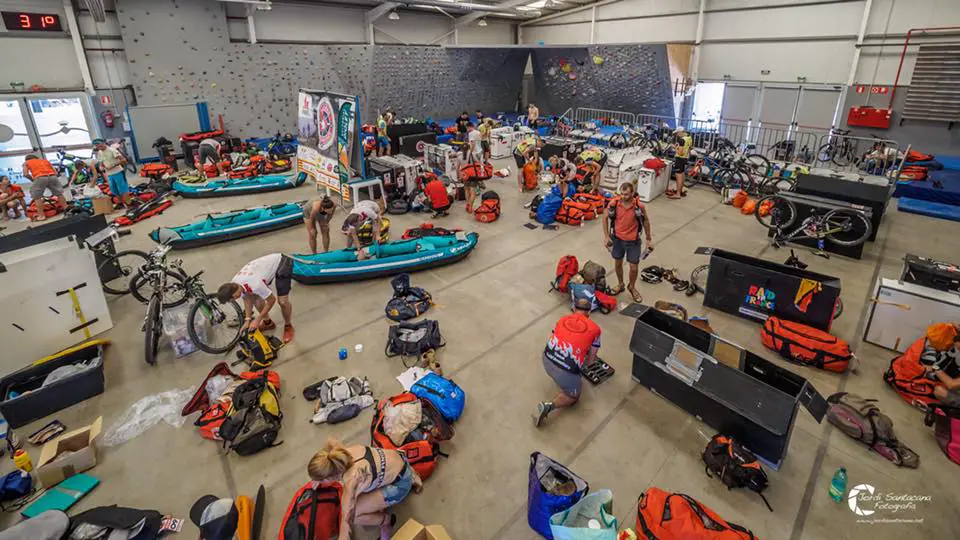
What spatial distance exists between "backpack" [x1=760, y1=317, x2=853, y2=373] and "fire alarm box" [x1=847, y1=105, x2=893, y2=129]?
1280 centimetres

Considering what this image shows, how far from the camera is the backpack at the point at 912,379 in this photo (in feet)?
16.4

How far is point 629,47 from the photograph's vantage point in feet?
56.9

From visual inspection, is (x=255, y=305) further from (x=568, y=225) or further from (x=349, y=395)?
(x=568, y=225)

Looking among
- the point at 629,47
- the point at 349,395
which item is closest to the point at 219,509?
the point at 349,395

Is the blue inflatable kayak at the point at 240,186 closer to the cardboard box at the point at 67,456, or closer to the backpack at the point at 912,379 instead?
the cardboard box at the point at 67,456

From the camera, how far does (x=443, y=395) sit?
489cm

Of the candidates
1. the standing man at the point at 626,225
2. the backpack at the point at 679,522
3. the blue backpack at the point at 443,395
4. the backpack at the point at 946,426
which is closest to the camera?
the backpack at the point at 679,522

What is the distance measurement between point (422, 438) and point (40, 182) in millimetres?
11978

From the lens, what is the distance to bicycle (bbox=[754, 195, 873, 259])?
331 inches

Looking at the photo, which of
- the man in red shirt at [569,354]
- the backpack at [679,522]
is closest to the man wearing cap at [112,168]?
the man in red shirt at [569,354]

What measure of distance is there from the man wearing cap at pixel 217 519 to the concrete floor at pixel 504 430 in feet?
0.68

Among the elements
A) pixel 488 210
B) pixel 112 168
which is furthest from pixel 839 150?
pixel 112 168

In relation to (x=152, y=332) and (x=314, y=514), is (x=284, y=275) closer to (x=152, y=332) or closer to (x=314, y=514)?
(x=152, y=332)

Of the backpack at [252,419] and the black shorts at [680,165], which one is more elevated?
the black shorts at [680,165]
